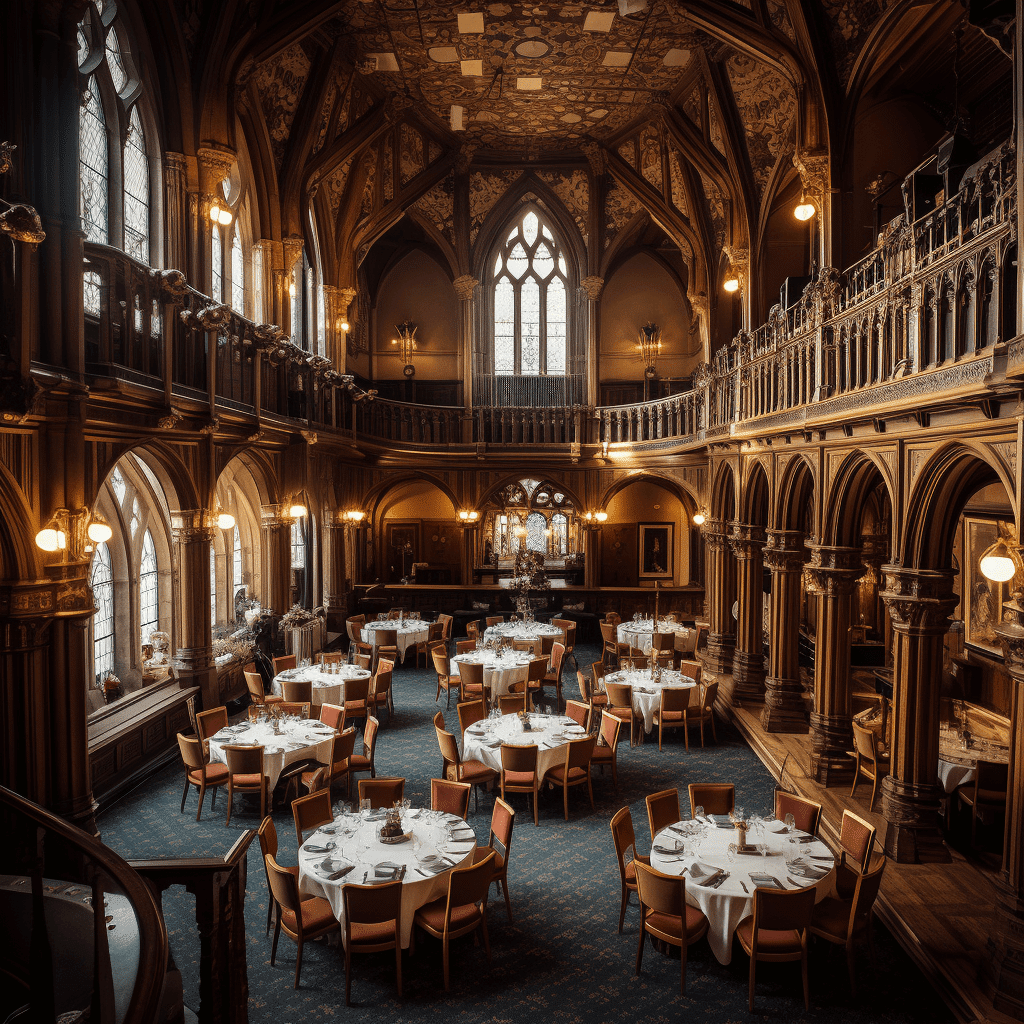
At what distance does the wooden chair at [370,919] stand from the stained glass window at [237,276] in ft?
34.8

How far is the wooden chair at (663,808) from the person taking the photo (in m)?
7.38

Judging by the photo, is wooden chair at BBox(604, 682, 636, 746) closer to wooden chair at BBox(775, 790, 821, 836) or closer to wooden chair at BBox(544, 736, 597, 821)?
wooden chair at BBox(544, 736, 597, 821)

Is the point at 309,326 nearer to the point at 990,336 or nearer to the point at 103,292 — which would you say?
the point at 103,292

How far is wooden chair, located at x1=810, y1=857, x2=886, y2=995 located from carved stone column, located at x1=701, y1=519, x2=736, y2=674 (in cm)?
919

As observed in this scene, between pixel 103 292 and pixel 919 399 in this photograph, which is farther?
pixel 103 292

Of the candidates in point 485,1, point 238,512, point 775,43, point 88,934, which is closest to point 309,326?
point 238,512

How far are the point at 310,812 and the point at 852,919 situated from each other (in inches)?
186

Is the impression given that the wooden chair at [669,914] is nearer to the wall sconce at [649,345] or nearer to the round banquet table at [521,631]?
the round banquet table at [521,631]

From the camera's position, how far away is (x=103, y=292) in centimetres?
775

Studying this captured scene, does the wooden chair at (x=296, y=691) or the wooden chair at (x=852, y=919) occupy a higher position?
the wooden chair at (x=296, y=691)

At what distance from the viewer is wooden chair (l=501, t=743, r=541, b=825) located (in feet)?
29.7

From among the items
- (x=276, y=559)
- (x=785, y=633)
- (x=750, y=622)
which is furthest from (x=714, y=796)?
(x=276, y=559)

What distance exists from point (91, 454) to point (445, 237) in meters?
14.4

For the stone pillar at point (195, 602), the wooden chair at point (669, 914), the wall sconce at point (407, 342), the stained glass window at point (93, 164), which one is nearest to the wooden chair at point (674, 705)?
the wooden chair at point (669, 914)
